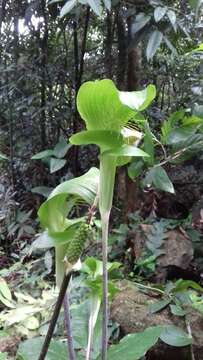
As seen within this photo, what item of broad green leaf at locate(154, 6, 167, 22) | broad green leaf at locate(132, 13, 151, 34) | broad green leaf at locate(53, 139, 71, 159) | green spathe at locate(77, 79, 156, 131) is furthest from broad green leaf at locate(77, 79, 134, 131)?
broad green leaf at locate(53, 139, 71, 159)

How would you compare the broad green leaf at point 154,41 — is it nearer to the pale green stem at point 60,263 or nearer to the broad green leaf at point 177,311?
the broad green leaf at point 177,311

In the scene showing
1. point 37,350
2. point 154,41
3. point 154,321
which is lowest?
point 154,321

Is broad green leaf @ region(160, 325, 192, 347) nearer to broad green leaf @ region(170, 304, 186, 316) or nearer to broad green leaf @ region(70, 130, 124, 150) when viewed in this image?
broad green leaf @ region(170, 304, 186, 316)

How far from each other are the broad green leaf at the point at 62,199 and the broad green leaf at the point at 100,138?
0.07 metres

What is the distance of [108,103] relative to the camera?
0.47 meters

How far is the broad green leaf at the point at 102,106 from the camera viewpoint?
45 centimetres

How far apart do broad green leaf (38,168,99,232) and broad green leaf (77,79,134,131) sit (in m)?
0.08

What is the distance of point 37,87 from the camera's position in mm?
2668

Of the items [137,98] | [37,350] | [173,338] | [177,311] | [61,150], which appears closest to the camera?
[137,98]

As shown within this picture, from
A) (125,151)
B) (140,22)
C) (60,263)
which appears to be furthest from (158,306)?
(140,22)

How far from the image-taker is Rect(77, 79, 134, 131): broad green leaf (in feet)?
1.49

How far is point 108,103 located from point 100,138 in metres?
0.04

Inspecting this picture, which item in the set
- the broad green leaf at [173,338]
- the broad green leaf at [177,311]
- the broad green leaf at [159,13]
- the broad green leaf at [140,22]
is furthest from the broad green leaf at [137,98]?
the broad green leaf at [140,22]

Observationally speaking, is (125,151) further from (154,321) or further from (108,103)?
(154,321)
